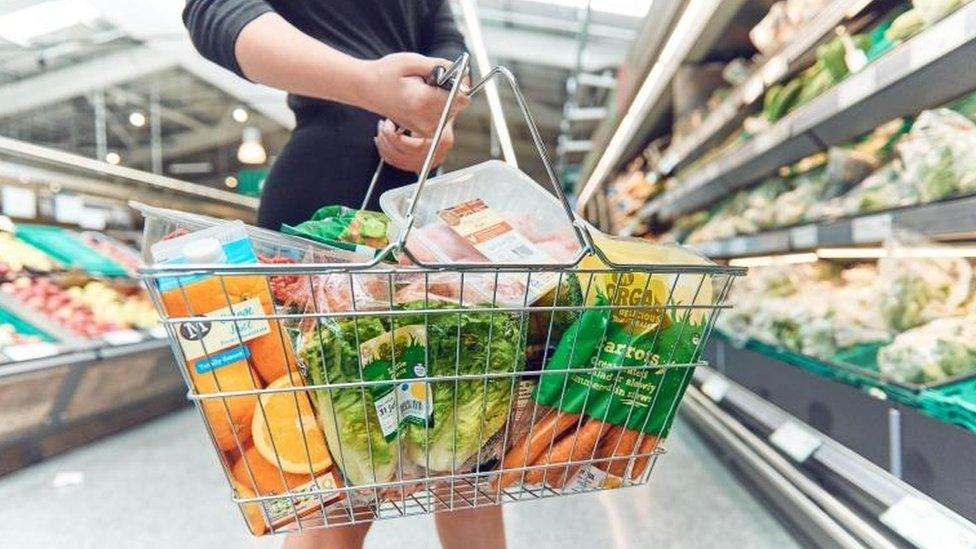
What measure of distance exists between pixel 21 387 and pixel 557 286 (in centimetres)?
259

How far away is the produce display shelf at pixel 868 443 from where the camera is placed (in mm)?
1117

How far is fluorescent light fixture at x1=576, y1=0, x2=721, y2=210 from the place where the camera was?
8.73 feet

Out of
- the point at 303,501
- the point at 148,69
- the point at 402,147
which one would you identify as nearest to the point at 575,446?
the point at 303,501

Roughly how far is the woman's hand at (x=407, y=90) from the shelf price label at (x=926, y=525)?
1051 mm

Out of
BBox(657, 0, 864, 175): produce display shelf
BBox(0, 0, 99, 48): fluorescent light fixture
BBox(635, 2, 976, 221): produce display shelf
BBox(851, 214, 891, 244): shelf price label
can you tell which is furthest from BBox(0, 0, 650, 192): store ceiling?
BBox(851, 214, 891, 244): shelf price label

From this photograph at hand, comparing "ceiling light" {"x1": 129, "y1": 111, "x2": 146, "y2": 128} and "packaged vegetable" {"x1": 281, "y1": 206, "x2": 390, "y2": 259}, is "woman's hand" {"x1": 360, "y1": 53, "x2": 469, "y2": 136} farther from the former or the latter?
"ceiling light" {"x1": 129, "y1": 111, "x2": 146, "y2": 128}

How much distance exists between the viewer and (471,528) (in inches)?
37.5

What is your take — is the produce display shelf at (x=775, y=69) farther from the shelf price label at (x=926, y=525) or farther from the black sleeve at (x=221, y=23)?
the black sleeve at (x=221, y=23)

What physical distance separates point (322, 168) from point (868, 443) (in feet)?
4.18

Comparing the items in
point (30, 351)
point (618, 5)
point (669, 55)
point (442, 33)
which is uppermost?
point (618, 5)

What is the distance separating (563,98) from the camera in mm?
8859

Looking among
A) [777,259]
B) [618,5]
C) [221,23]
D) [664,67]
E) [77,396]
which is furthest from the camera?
[618,5]

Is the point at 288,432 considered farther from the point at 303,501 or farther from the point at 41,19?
the point at 41,19

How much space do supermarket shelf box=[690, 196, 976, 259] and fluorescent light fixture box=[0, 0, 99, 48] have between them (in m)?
4.51
